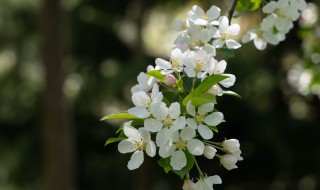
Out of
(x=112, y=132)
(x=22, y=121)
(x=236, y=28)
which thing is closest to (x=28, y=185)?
(x=22, y=121)

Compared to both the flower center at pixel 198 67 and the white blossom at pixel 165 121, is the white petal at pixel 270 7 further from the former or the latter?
the white blossom at pixel 165 121

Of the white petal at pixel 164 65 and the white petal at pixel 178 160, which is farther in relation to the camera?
the white petal at pixel 164 65

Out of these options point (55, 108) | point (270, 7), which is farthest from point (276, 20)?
point (55, 108)

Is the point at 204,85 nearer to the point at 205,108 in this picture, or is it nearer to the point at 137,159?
the point at 205,108

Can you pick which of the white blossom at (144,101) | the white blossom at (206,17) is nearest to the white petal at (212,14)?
the white blossom at (206,17)

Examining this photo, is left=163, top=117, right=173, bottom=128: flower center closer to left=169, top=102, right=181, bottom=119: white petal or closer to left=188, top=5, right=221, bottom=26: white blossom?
left=169, top=102, right=181, bottom=119: white petal

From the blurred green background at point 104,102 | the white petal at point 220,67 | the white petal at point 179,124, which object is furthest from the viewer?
the blurred green background at point 104,102

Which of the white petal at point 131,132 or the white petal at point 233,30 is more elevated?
the white petal at point 233,30

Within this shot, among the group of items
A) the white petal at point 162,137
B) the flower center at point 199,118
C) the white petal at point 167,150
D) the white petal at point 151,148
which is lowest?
the white petal at point 151,148
